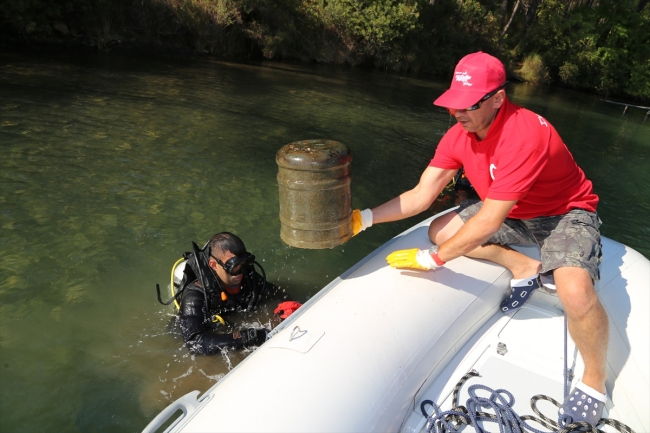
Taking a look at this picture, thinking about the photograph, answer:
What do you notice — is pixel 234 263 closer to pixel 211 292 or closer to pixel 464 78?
pixel 211 292

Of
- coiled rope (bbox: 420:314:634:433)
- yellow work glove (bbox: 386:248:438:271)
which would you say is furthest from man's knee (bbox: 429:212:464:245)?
coiled rope (bbox: 420:314:634:433)

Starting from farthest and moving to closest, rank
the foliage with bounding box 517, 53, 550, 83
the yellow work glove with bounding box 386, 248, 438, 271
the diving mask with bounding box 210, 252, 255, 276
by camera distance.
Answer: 1. the foliage with bounding box 517, 53, 550, 83
2. the diving mask with bounding box 210, 252, 255, 276
3. the yellow work glove with bounding box 386, 248, 438, 271

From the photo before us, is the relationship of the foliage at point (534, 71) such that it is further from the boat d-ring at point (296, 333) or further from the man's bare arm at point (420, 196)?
the boat d-ring at point (296, 333)

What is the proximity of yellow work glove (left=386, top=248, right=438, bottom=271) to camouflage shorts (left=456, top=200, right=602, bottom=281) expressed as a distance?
0.65 meters

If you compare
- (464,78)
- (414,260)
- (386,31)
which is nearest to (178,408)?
(414,260)

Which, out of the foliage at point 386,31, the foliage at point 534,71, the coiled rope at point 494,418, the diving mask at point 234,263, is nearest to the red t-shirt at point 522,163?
the coiled rope at point 494,418

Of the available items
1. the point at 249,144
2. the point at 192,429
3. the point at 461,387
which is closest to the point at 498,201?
the point at 461,387

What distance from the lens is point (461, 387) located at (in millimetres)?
2479

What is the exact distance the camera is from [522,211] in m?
3.12

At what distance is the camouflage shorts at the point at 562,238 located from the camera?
2758mm

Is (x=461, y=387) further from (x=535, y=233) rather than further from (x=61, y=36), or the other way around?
(x=61, y=36)

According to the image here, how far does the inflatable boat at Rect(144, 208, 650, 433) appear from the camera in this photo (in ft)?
6.75

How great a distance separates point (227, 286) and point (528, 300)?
2201 mm

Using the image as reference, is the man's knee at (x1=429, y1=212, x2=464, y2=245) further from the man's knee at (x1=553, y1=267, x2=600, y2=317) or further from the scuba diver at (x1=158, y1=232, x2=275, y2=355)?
the scuba diver at (x1=158, y1=232, x2=275, y2=355)
